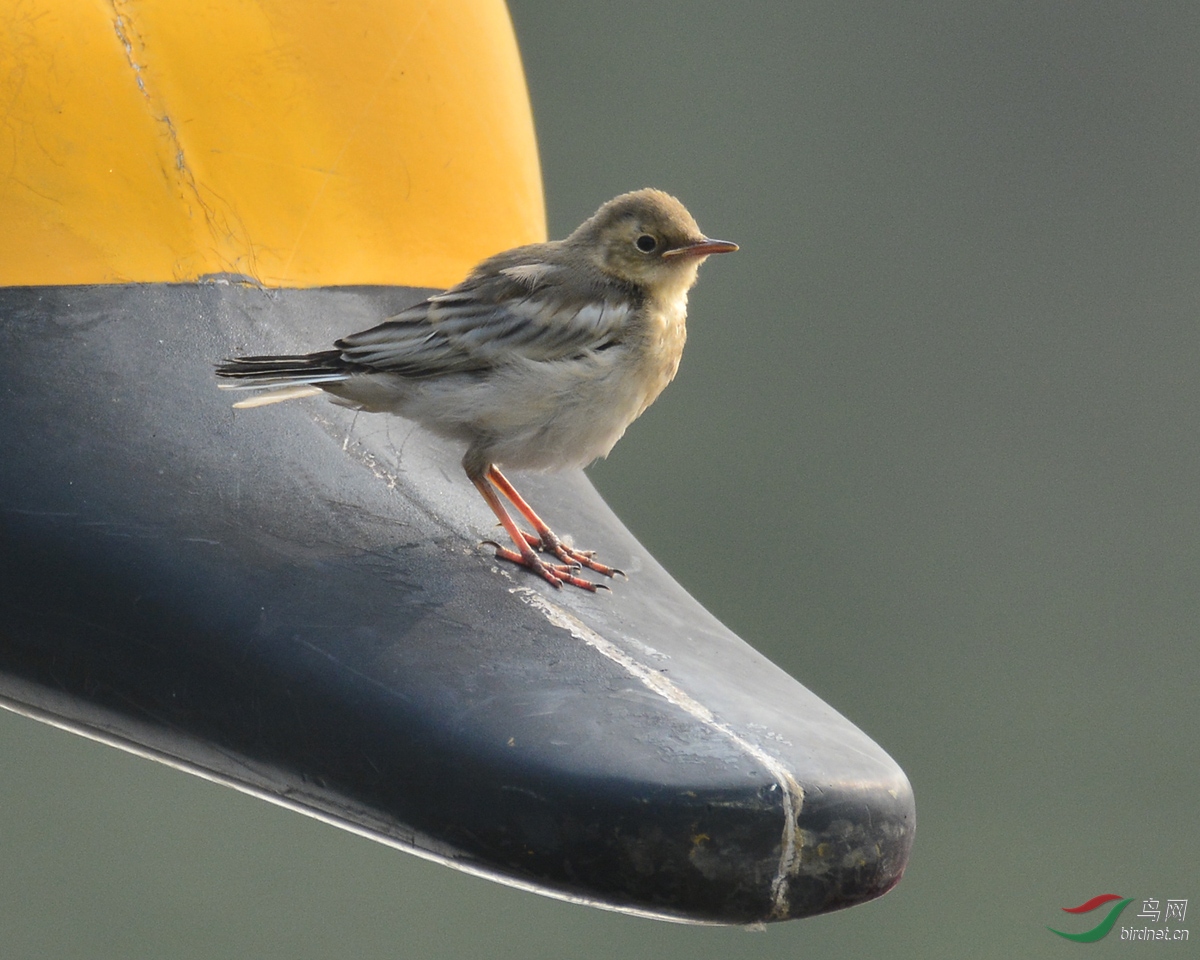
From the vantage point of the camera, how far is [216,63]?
3.03 metres

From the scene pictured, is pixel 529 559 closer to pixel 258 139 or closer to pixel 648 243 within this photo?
pixel 258 139

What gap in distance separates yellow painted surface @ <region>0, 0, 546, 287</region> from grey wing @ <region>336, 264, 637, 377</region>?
92 millimetres

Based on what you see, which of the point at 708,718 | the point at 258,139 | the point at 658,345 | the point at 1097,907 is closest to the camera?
the point at 708,718

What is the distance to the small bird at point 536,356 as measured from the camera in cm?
320

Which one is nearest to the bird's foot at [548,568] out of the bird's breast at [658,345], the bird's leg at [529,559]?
the bird's leg at [529,559]

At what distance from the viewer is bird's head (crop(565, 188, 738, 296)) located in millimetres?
3916

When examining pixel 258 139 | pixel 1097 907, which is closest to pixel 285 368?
pixel 258 139

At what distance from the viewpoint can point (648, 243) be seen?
3.96 m

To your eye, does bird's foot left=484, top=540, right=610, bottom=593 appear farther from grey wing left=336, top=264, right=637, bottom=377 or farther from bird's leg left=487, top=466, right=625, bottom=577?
grey wing left=336, top=264, right=637, bottom=377

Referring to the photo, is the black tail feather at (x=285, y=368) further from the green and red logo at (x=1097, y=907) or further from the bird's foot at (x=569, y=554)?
the green and red logo at (x=1097, y=907)

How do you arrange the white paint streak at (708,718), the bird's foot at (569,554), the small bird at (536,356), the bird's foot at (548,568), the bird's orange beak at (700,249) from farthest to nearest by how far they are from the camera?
the bird's orange beak at (700,249) < the small bird at (536,356) < the bird's foot at (569,554) < the bird's foot at (548,568) < the white paint streak at (708,718)

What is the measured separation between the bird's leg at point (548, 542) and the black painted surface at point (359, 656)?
2.9 inches

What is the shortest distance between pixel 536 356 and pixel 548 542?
0.59 metres

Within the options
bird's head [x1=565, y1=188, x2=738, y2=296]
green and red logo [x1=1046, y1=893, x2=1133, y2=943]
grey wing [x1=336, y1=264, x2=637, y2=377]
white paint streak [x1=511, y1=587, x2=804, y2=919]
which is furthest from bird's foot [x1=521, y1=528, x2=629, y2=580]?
green and red logo [x1=1046, y1=893, x2=1133, y2=943]
